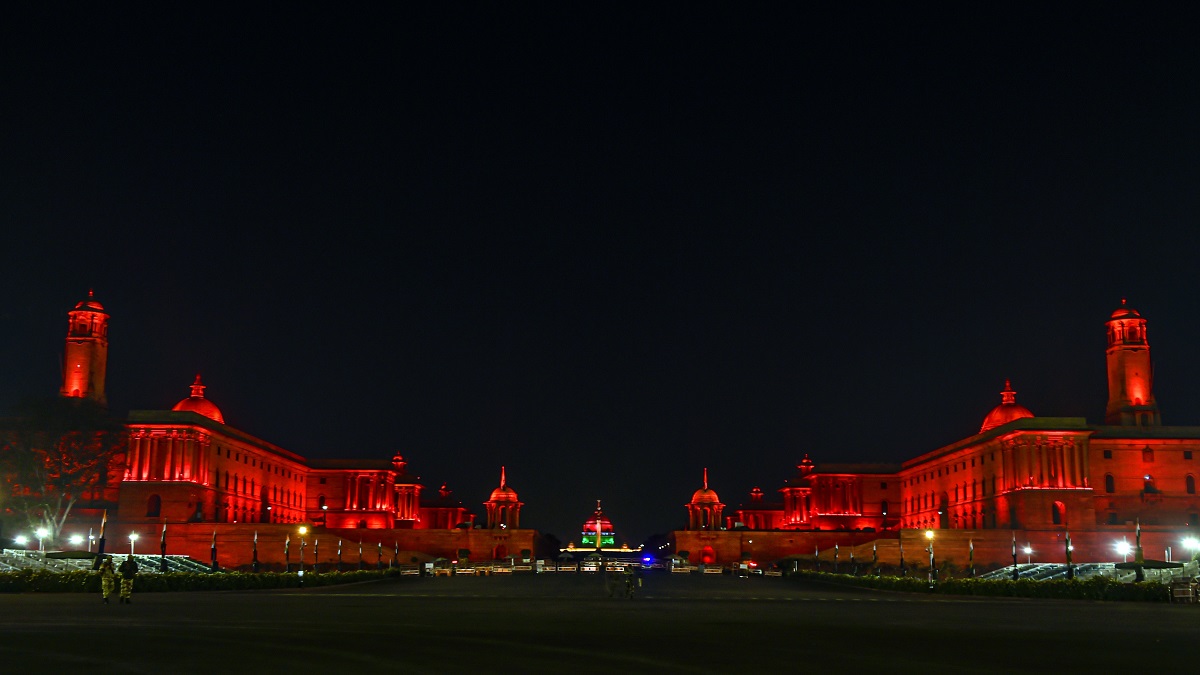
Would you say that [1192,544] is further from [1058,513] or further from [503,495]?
[503,495]

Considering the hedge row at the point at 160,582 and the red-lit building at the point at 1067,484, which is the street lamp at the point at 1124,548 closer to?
the red-lit building at the point at 1067,484

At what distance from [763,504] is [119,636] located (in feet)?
561

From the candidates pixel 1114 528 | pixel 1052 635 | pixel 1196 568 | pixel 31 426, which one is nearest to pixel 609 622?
pixel 1052 635

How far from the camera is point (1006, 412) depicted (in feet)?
389

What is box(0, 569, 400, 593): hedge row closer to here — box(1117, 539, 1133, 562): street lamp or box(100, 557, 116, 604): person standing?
box(100, 557, 116, 604): person standing

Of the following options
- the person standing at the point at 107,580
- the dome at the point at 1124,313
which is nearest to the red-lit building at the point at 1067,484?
the dome at the point at 1124,313

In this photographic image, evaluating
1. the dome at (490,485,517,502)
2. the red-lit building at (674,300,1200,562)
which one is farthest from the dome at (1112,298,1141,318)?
the dome at (490,485,517,502)

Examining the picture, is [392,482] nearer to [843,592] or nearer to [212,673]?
[843,592]

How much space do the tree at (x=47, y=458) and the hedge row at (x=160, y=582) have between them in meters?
33.6

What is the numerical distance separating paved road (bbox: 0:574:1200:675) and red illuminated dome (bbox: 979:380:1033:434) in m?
80.1

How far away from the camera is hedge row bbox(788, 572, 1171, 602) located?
50.0 metres

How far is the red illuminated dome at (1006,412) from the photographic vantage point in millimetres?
117438

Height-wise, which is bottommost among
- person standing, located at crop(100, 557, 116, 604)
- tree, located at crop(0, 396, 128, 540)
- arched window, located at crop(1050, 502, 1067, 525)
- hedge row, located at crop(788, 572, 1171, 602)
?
hedge row, located at crop(788, 572, 1171, 602)

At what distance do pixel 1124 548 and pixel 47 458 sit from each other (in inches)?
3326
